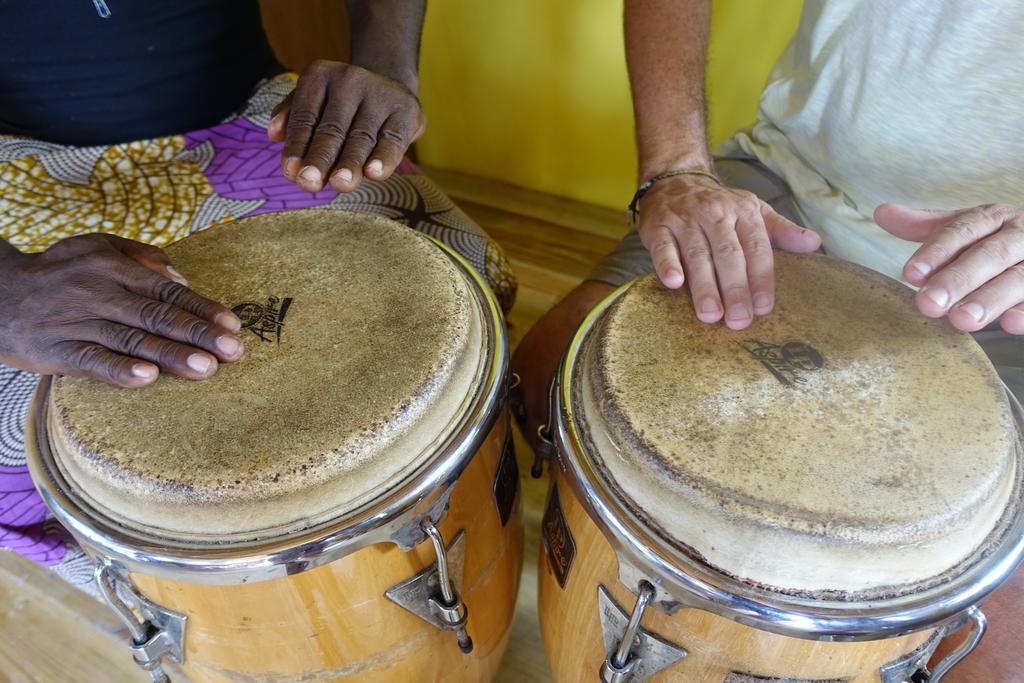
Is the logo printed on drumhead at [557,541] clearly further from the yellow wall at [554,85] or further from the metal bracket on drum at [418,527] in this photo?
the yellow wall at [554,85]

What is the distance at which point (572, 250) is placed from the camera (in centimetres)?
188

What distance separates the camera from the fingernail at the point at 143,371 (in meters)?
0.65

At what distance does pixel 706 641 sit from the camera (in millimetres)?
603

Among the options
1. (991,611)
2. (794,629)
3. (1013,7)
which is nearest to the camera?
(794,629)

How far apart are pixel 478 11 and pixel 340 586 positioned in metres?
1.57

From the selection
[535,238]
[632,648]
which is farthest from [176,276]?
[535,238]

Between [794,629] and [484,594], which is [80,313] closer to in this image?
[484,594]

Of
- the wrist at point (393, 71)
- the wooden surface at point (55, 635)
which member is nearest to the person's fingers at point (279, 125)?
the wrist at point (393, 71)

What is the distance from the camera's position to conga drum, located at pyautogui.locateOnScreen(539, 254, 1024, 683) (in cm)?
54

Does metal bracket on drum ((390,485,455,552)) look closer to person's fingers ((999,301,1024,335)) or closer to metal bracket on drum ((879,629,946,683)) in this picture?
metal bracket on drum ((879,629,946,683))

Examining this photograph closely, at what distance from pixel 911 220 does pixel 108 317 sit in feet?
2.78

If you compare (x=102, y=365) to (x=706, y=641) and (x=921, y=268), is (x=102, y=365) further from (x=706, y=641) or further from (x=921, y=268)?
(x=921, y=268)

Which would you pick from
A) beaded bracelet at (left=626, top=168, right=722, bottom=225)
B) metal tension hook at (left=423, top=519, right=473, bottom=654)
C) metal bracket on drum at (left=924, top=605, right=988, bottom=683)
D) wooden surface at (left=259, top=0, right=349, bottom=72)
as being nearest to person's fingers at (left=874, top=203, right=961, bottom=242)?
beaded bracelet at (left=626, top=168, right=722, bottom=225)

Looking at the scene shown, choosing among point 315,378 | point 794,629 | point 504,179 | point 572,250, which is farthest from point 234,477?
point 504,179
